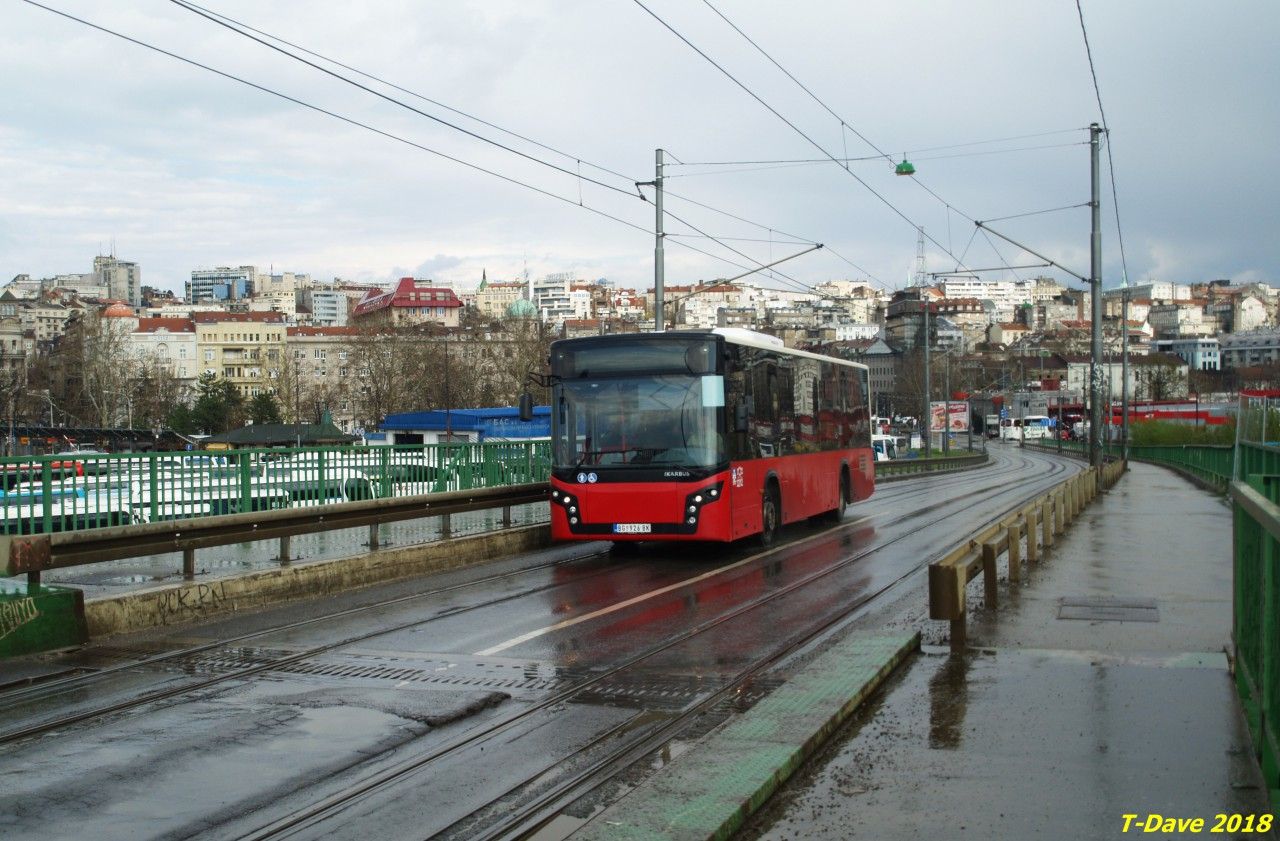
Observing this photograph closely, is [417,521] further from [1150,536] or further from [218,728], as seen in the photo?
[218,728]

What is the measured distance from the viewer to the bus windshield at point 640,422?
57.1 feet

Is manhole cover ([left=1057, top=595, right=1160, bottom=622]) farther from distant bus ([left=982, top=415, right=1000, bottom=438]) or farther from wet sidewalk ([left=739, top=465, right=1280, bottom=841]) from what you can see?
distant bus ([left=982, top=415, right=1000, bottom=438])

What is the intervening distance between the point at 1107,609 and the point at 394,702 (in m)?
7.02

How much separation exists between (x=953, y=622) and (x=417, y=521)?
11690 mm

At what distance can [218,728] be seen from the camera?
314 inches

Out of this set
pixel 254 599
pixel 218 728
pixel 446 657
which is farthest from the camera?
pixel 254 599

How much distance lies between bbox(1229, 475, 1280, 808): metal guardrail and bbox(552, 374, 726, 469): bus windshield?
960cm

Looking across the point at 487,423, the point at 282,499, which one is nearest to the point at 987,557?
the point at 282,499

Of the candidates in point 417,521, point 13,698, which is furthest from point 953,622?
point 417,521

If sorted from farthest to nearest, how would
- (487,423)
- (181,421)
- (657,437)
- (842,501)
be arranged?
(181,421) → (487,423) → (842,501) → (657,437)

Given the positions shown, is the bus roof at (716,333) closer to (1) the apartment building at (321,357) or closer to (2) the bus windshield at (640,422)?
(2) the bus windshield at (640,422)

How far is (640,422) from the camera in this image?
57.9 feet

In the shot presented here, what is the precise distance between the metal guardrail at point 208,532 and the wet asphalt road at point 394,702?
99 cm

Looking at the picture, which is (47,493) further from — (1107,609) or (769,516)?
(769,516)
